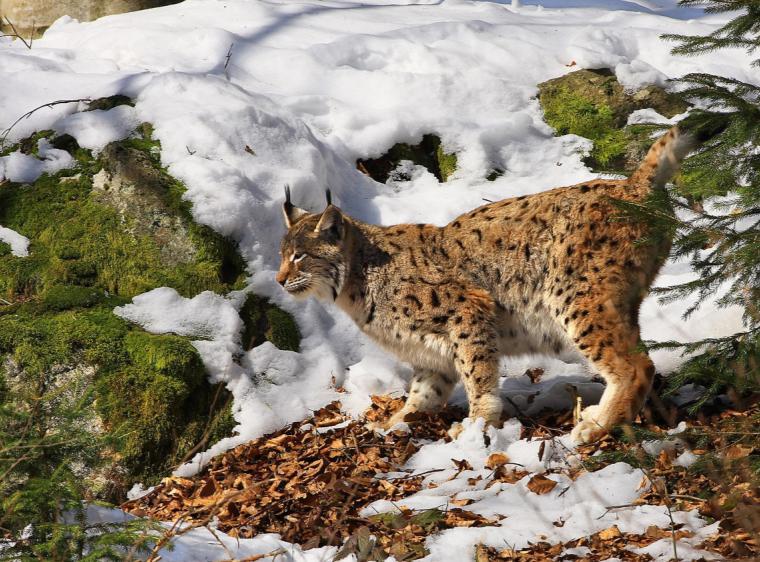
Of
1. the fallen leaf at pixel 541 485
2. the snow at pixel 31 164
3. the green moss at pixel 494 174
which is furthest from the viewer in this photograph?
the green moss at pixel 494 174

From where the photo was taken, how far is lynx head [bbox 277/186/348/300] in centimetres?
631

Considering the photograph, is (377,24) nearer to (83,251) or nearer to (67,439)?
(83,251)

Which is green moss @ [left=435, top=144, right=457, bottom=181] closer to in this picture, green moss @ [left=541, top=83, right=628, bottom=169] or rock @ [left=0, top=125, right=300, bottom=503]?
green moss @ [left=541, top=83, right=628, bottom=169]

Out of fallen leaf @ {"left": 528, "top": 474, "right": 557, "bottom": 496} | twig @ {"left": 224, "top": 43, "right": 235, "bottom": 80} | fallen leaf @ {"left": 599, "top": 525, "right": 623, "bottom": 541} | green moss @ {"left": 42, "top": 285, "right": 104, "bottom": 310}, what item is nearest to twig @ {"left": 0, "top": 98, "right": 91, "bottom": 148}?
twig @ {"left": 224, "top": 43, "right": 235, "bottom": 80}

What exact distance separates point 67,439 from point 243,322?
3051 millimetres

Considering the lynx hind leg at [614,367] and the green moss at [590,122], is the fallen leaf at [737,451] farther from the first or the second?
the green moss at [590,122]

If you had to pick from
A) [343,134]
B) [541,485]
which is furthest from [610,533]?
[343,134]

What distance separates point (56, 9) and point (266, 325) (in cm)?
654

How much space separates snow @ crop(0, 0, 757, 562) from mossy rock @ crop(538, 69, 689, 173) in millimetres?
135

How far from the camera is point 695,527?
158 inches

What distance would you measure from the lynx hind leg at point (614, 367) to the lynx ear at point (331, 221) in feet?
5.97

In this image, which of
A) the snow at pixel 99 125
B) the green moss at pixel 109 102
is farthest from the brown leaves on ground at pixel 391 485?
the green moss at pixel 109 102

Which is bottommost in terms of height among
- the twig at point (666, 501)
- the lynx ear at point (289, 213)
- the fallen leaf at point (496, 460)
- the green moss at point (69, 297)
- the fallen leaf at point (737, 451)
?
the green moss at point (69, 297)

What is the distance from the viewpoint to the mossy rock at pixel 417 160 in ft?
27.5
